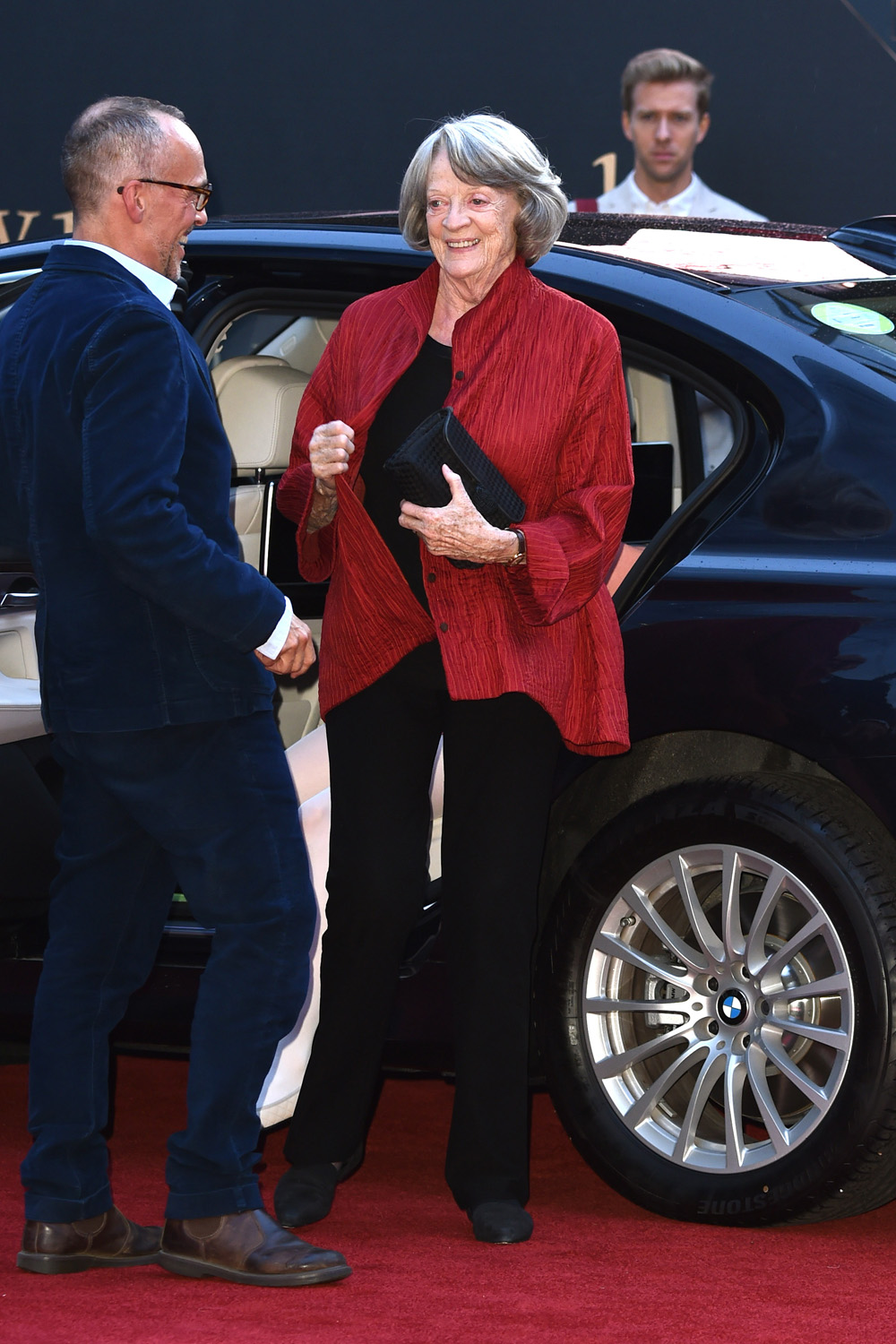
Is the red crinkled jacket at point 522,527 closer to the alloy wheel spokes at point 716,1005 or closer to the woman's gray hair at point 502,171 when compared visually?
the woman's gray hair at point 502,171

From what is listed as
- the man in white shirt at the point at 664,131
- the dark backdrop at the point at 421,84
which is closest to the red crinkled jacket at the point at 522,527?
the man in white shirt at the point at 664,131

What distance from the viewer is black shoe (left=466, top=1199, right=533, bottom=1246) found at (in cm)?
317

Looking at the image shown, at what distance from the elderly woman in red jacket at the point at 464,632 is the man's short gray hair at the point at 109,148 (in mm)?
505

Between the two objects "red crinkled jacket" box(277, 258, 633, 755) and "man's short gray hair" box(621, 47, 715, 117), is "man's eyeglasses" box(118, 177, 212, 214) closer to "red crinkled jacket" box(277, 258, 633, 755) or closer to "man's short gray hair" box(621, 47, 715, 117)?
"red crinkled jacket" box(277, 258, 633, 755)

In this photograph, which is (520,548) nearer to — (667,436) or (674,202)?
(667,436)

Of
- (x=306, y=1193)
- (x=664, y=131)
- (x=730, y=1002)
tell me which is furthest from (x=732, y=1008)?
(x=664, y=131)

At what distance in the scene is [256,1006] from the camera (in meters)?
2.93

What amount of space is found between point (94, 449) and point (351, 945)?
101 centimetres

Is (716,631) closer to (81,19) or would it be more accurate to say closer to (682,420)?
(682,420)

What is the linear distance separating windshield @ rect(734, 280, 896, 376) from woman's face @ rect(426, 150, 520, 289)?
542 mm

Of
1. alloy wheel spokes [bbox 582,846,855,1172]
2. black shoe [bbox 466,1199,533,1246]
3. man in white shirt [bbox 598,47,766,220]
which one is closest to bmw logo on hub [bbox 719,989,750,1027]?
alloy wheel spokes [bbox 582,846,855,1172]

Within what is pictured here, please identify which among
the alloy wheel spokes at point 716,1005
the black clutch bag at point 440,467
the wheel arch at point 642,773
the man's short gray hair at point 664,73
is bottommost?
the alloy wheel spokes at point 716,1005

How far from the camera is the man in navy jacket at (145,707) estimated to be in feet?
9.12

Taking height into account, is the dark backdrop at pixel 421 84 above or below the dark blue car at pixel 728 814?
above
